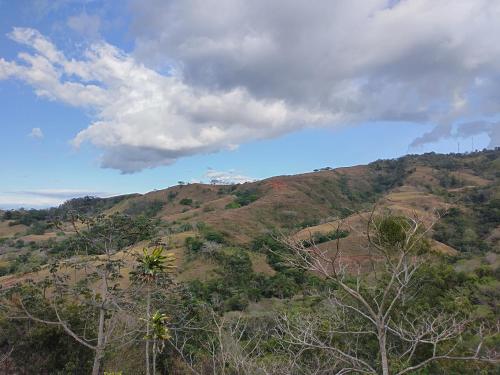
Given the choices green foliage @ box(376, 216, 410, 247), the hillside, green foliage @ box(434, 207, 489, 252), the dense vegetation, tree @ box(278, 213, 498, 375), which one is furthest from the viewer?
the hillside

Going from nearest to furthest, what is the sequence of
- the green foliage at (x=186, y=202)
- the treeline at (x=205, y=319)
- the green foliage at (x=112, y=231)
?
1. the treeline at (x=205, y=319)
2. the green foliage at (x=112, y=231)
3. the green foliage at (x=186, y=202)

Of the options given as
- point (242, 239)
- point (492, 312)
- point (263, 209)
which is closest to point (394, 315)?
point (492, 312)

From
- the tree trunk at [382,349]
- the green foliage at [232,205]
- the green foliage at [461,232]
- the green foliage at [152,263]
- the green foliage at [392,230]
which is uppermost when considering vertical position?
the green foliage at [232,205]

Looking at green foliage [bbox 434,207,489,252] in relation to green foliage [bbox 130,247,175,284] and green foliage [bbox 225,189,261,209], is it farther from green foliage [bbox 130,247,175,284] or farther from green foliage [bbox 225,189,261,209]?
green foliage [bbox 130,247,175,284]

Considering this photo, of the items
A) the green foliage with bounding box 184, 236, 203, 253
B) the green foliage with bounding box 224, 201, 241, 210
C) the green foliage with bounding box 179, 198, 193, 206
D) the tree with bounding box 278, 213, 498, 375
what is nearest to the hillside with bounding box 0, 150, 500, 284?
the green foliage with bounding box 224, 201, 241, 210

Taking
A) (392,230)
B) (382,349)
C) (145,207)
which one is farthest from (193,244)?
(145,207)

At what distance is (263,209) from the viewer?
98875 mm

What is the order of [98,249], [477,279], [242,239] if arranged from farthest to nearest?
[242,239] < [477,279] < [98,249]

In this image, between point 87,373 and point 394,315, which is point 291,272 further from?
point 87,373

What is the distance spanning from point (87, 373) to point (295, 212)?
262ft

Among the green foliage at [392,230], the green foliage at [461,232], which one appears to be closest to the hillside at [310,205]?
the green foliage at [461,232]

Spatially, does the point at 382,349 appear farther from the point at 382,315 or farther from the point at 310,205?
the point at 310,205

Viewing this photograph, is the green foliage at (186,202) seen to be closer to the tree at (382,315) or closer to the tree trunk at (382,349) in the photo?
the tree at (382,315)

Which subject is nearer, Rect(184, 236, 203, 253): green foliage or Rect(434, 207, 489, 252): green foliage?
Rect(184, 236, 203, 253): green foliage
